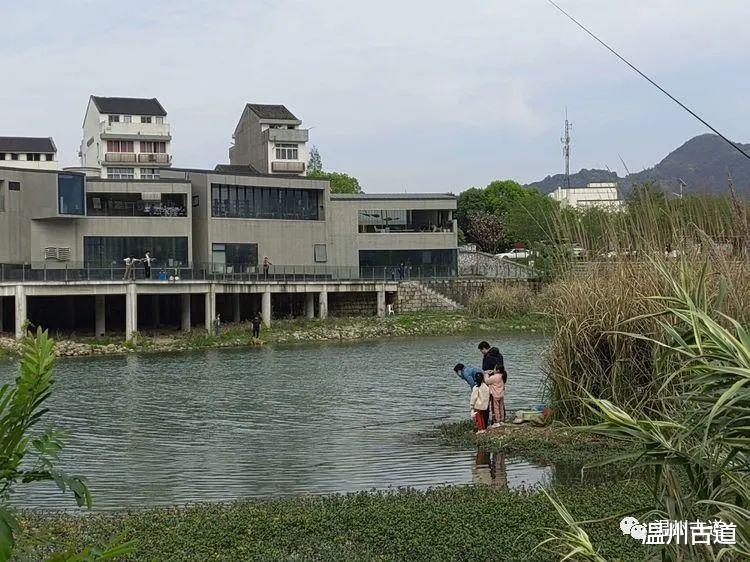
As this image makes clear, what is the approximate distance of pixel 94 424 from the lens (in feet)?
60.1

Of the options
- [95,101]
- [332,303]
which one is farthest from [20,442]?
[95,101]

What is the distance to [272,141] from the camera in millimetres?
72062

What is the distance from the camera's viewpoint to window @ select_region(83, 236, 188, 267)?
4497 cm

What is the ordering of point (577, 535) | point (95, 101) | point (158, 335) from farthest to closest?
point (95, 101) → point (158, 335) → point (577, 535)

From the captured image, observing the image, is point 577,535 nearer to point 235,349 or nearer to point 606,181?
point 606,181

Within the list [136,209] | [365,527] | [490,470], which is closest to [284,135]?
[136,209]

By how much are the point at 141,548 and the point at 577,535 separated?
4892mm

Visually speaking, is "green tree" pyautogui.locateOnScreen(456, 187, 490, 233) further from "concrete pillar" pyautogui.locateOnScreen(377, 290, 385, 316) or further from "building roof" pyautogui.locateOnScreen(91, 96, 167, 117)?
"concrete pillar" pyautogui.locateOnScreen(377, 290, 385, 316)

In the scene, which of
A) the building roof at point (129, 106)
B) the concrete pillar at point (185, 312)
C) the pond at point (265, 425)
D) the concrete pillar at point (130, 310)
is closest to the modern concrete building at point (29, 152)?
the building roof at point (129, 106)

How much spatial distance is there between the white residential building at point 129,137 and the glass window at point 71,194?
31205mm

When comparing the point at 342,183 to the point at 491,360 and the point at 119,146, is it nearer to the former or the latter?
the point at 119,146

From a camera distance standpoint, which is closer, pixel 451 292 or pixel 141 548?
pixel 141 548

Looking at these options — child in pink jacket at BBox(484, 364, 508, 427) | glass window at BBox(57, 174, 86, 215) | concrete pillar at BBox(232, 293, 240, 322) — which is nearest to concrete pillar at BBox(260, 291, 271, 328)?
concrete pillar at BBox(232, 293, 240, 322)

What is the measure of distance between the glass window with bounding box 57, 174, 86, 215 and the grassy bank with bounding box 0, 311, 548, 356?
609 centimetres
